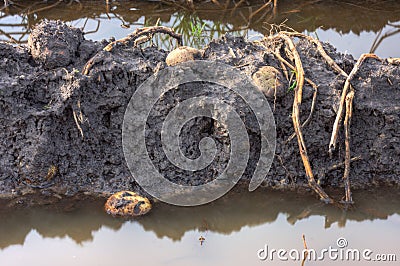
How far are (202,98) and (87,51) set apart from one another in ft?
2.71

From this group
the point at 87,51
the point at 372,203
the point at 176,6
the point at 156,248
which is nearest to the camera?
the point at 156,248

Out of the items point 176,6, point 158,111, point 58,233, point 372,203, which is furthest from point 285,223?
point 176,6

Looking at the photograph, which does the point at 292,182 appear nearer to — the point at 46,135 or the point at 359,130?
the point at 359,130

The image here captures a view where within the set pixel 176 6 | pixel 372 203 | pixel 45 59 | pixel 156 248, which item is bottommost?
pixel 156 248

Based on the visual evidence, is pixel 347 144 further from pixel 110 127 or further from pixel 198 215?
pixel 110 127

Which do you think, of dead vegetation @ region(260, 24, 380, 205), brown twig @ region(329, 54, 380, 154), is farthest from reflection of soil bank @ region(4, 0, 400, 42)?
brown twig @ region(329, 54, 380, 154)

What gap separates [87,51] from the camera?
3.61m

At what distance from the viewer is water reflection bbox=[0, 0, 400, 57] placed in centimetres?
587

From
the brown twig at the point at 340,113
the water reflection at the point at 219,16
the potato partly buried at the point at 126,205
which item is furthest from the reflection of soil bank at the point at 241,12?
the potato partly buried at the point at 126,205
